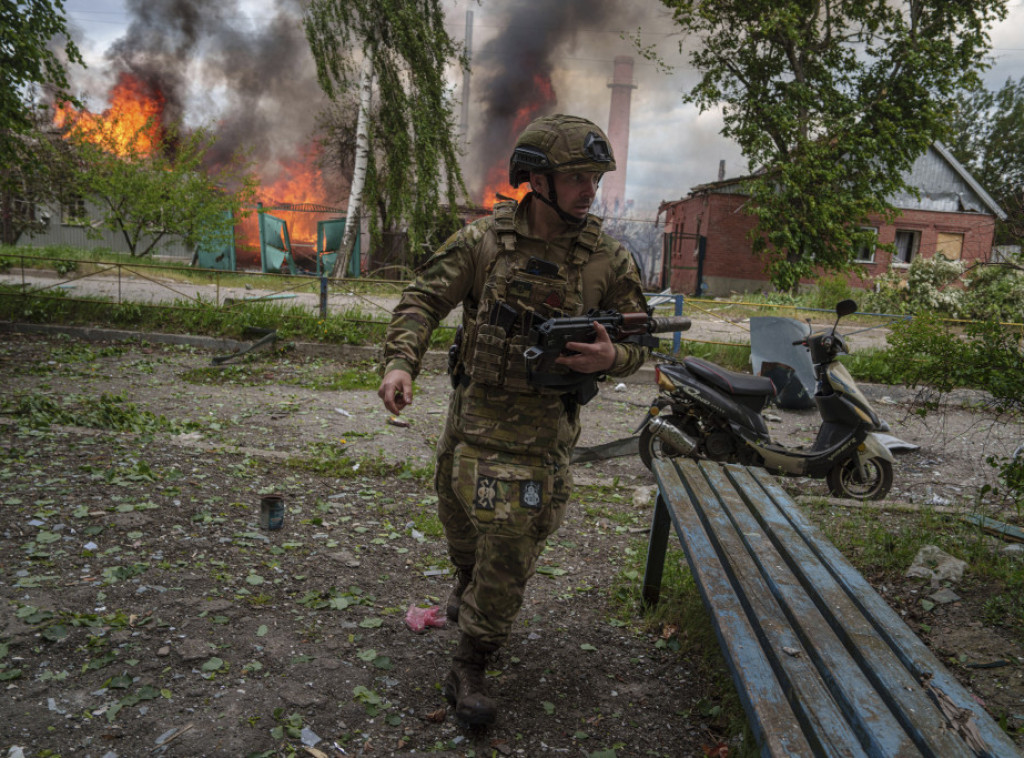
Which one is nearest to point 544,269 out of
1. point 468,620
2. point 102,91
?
point 468,620

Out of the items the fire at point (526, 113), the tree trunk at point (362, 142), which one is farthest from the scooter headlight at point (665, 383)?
the fire at point (526, 113)

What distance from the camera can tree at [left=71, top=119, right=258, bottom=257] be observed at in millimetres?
17609

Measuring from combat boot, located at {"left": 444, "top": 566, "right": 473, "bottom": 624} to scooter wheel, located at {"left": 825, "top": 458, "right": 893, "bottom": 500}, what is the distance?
11.4 feet

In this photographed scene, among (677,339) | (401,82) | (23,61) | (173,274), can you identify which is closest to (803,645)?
(677,339)

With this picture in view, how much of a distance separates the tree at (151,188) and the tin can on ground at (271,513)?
15956 millimetres

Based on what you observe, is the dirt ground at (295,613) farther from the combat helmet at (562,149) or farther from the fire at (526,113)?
the fire at (526,113)

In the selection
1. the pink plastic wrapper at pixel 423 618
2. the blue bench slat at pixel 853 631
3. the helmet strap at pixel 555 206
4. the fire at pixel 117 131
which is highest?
the fire at pixel 117 131

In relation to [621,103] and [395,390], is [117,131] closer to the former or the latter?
[395,390]

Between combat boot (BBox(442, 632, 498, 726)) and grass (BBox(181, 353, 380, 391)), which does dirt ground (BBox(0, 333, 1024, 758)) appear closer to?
combat boot (BBox(442, 632, 498, 726))

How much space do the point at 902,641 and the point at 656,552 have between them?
154cm

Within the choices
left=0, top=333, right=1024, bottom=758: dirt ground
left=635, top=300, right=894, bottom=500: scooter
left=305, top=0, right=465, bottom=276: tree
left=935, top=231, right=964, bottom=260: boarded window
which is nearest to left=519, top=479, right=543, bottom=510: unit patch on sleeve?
left=0, top=333, right=1024, bottom=758: dirt ground

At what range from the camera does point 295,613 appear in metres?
3.23

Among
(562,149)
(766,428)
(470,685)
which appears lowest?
(470,685)

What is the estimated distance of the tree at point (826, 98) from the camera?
64.8 feet
